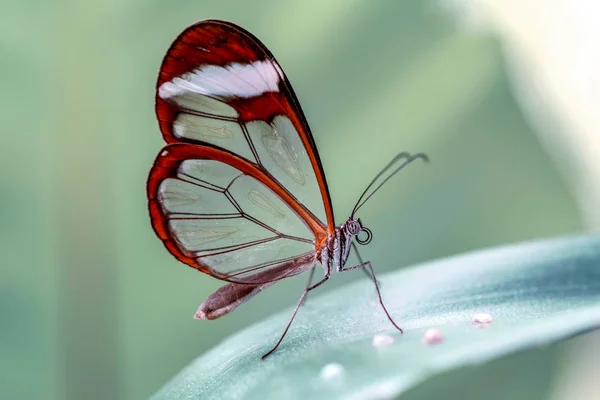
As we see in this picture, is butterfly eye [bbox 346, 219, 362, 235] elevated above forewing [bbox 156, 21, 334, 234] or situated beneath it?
situated beneath

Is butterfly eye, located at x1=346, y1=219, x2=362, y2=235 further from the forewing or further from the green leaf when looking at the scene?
the green leaf

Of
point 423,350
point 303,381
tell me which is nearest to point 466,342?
point 423,350

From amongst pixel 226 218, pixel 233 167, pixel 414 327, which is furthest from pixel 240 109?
pixel 414 327

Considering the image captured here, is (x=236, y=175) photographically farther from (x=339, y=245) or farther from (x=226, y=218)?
(x=339, y=245)

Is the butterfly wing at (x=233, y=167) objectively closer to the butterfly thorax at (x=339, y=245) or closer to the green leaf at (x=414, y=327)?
the butterfly thorax at (x=339, y=245)

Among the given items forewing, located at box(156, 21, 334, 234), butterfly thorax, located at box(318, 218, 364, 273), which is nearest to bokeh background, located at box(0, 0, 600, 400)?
butterfly thorax, located at box(318, 218, 364, 273)

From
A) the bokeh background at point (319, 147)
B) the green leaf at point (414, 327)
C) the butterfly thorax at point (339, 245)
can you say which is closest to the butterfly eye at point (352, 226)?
the butterfly thorax at point (339, 245)
